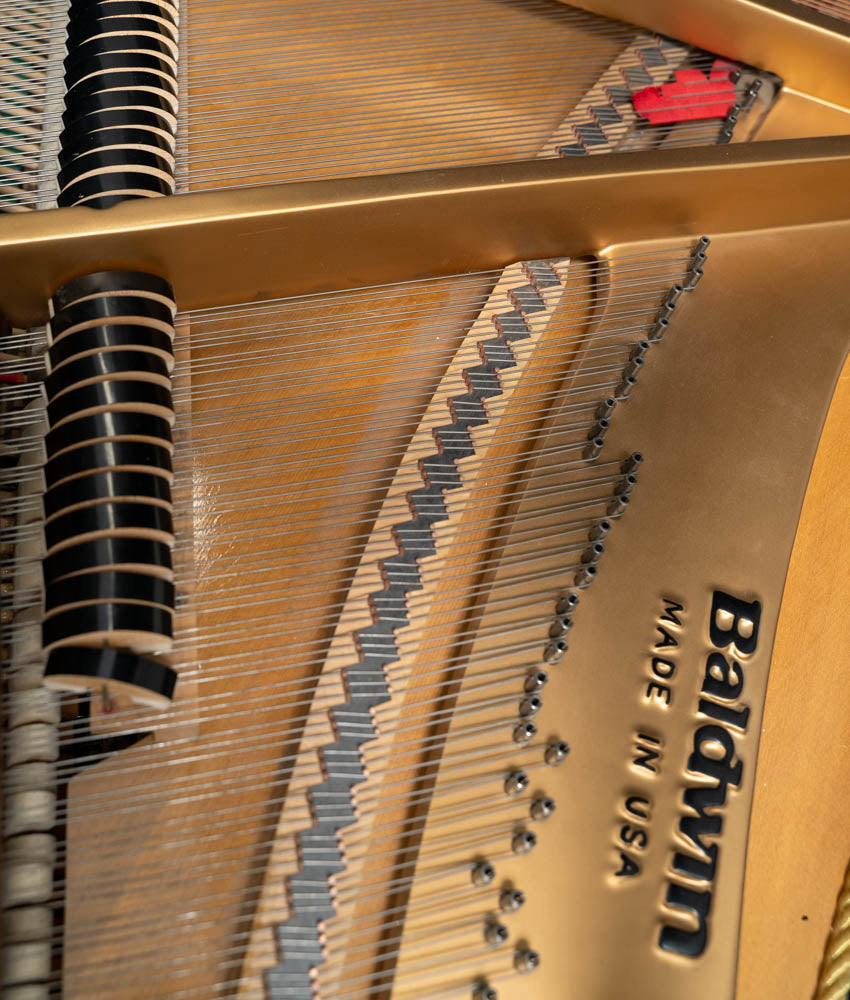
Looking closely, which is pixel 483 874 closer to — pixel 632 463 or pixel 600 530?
pixel 600 530


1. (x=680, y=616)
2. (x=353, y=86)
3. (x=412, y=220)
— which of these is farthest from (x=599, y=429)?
(x=353, y=86)

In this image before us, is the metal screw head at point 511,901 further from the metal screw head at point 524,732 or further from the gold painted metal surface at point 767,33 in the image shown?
the gold painted metal surface at point 767,33

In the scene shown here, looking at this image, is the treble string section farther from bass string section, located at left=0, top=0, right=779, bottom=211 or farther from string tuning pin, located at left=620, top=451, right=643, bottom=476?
bass string section, located at left=0, top=0, right=779, bottom=211

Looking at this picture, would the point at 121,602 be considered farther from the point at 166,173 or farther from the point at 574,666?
the point at 166,173

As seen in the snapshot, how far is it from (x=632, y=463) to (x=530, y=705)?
49 centimetres

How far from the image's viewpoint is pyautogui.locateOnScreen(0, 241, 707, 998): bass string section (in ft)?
4.54

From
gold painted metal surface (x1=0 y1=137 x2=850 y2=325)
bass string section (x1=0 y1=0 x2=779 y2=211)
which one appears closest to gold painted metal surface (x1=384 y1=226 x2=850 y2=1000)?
gold painted metal surface (x1=0 y1=137 x2=850 y2=325)

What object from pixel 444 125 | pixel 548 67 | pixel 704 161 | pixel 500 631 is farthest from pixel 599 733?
pixel 548 67

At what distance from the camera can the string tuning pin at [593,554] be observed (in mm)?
1672

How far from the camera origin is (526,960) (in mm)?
1399

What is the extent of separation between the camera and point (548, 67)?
2340 millimetres

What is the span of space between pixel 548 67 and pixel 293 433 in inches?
45.0

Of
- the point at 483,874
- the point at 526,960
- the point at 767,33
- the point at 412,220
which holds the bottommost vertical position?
the point at 526,960

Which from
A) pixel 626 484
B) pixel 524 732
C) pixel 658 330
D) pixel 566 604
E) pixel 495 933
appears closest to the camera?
pixel 495 933
